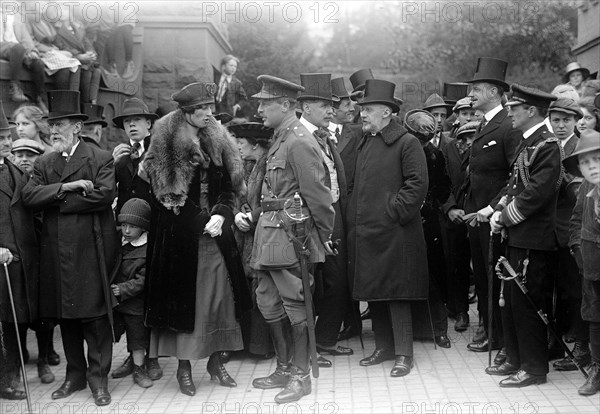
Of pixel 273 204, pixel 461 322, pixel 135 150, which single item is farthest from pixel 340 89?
pixel 273 204

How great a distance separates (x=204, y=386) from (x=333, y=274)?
160cm

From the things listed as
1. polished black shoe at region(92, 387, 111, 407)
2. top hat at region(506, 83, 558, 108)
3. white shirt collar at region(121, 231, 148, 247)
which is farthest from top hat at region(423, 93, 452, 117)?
polished black shoe at region(92, 387, 111, 407)

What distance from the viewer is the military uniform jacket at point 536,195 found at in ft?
19.6

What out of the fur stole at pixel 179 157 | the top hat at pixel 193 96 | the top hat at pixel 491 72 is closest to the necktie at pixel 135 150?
the fur stole at pixel 179 157

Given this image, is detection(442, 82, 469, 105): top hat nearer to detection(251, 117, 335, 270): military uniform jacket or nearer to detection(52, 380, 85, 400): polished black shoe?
detection(251, 117, 335, 270): military uniform jacket

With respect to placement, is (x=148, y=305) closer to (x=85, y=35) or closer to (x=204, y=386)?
(x=204, y=386)

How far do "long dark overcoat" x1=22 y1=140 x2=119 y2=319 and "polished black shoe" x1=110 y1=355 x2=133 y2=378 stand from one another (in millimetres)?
892

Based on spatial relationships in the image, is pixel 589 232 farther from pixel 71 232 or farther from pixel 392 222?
pixel 71 232

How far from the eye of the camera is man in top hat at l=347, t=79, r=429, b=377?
6.66 m

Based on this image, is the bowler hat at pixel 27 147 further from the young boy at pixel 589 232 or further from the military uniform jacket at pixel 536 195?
the young boy at pixel 589 232

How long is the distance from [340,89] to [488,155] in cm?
227

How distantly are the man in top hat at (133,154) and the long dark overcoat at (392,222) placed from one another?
6.02ft

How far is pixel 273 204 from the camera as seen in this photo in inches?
242

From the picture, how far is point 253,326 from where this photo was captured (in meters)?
7.15
